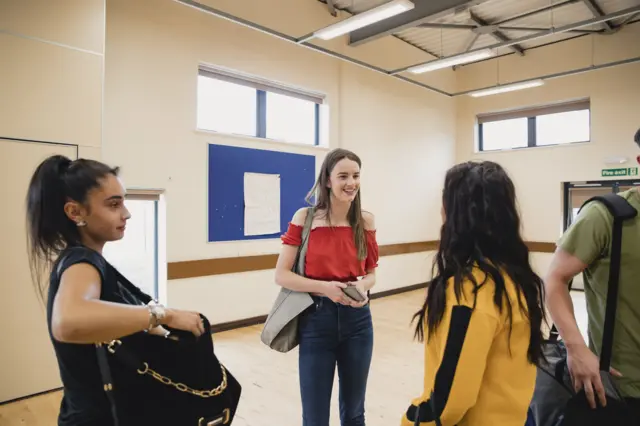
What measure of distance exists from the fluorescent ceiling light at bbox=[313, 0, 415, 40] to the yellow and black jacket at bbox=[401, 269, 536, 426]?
3.52 meters

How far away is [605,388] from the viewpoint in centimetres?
119

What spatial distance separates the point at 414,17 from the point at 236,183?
2970mm

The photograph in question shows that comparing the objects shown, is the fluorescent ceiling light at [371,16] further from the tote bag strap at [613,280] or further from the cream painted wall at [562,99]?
the cream painted wall at [562,99]

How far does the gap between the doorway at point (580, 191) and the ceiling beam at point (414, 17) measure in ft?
13.3

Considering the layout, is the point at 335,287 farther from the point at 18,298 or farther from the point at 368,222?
the point at 18,298

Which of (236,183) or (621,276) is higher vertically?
(236,183)

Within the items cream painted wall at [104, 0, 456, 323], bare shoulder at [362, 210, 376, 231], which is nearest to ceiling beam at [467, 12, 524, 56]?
cream painted wall at [104, 0, 456, 323]

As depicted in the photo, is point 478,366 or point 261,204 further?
point 261,204

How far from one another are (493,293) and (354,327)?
683 millimetres

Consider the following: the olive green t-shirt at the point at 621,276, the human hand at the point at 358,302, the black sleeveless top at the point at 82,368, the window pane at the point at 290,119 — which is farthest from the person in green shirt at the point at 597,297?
the window pane at the point at 290,119

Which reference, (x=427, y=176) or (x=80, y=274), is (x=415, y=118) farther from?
(x=80, y=274)

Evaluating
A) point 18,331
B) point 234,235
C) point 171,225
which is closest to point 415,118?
point 234,235

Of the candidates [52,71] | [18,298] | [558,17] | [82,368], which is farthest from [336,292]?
[558,17]

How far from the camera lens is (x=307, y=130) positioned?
235 inches
